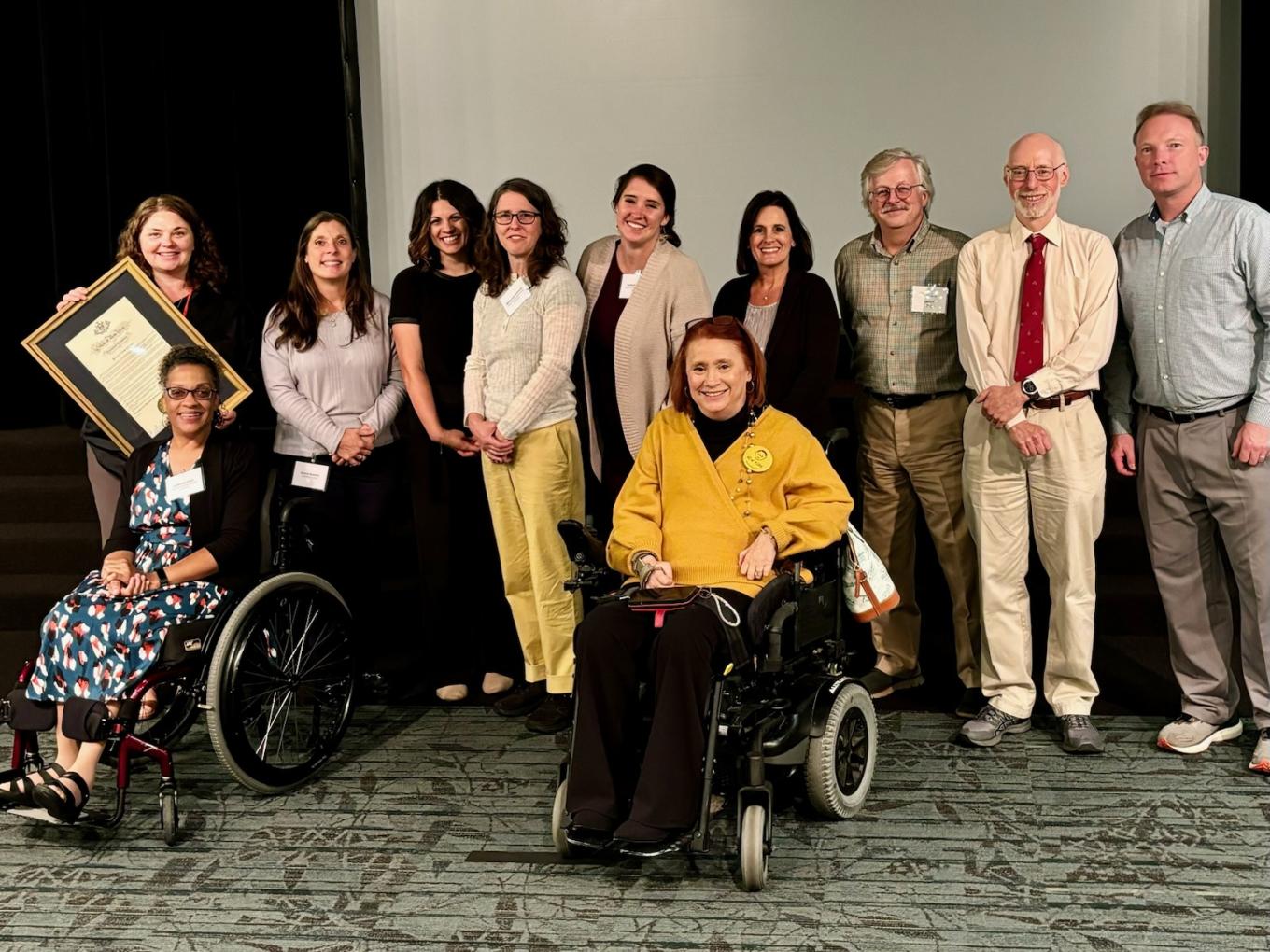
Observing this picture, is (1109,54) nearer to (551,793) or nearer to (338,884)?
(551,793)

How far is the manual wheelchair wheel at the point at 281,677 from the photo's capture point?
2793mm

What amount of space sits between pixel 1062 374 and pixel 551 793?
5.28 feet

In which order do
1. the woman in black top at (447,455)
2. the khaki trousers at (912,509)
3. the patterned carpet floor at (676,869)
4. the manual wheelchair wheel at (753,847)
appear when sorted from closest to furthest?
the patterned carpet floor at (676,869) → the manual wheelchair wheel at (753,847) → the khaki trousers at (912,509) → the woman in black top at (447,455)

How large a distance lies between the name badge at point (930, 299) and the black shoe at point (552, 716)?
1.43m

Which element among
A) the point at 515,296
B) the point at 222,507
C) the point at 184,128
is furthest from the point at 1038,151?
the point at 184,128

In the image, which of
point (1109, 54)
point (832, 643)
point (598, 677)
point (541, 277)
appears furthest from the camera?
point (1109, 54)

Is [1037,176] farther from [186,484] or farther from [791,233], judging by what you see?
[186,484]

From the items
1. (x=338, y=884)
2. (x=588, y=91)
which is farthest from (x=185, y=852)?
(x=588, y=91)

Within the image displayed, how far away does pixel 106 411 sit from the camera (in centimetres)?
341

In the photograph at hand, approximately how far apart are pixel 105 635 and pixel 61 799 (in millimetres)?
394

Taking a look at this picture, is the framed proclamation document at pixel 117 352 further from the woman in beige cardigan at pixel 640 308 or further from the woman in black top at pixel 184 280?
the woman in beige cardigan at pixel 640 308

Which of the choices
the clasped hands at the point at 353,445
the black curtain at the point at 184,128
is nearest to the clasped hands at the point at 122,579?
the clasped hands at the point at 353,445

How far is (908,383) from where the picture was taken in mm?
3340

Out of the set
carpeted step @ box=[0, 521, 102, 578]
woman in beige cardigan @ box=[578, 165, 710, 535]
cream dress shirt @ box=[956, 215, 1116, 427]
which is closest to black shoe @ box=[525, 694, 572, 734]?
woman in beige cardigan @ box=[578, 165, 710, 535]
